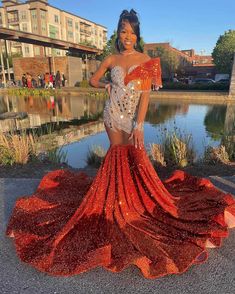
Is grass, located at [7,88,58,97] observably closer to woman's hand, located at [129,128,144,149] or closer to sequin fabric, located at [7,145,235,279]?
sequin fabric, located at [7,145,235,279]

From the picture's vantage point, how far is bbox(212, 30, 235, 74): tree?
37700 mm

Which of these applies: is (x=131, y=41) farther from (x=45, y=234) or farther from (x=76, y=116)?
(x=76, y=116)

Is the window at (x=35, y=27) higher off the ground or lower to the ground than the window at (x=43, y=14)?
lower

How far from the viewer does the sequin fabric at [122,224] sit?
2.19m

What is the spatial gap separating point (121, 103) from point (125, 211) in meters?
1.09

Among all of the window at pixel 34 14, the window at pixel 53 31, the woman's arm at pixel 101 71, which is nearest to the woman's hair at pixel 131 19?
the woman's arm at pixel 101 71

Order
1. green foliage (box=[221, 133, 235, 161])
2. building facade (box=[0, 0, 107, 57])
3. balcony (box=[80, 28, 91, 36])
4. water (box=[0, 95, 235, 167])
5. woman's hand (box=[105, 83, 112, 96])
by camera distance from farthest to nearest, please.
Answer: balcony (box=[80, 28, 91, 36]) → building facade (box=[0, 0, 107, 57]) → water (box=[0, 95, 235, 167]) → green foliage (box=[221, 133, 235, 161]) → woman's hand (box=[105, 83, 112, 96])

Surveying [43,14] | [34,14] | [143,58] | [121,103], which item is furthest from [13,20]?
[121,103]

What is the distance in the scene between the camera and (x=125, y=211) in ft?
8.94

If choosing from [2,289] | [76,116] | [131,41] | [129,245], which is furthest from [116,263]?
[76,116]

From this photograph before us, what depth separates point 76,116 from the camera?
11.9 metres

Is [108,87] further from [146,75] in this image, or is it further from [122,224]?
[122,224]

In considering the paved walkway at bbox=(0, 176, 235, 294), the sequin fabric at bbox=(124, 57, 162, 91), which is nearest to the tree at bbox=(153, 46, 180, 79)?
the sequin fabric at bbox=(124, 57, 162, 91)

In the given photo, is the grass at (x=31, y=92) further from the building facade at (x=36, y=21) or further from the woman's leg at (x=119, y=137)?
the building facade at (x=36, y=21)
